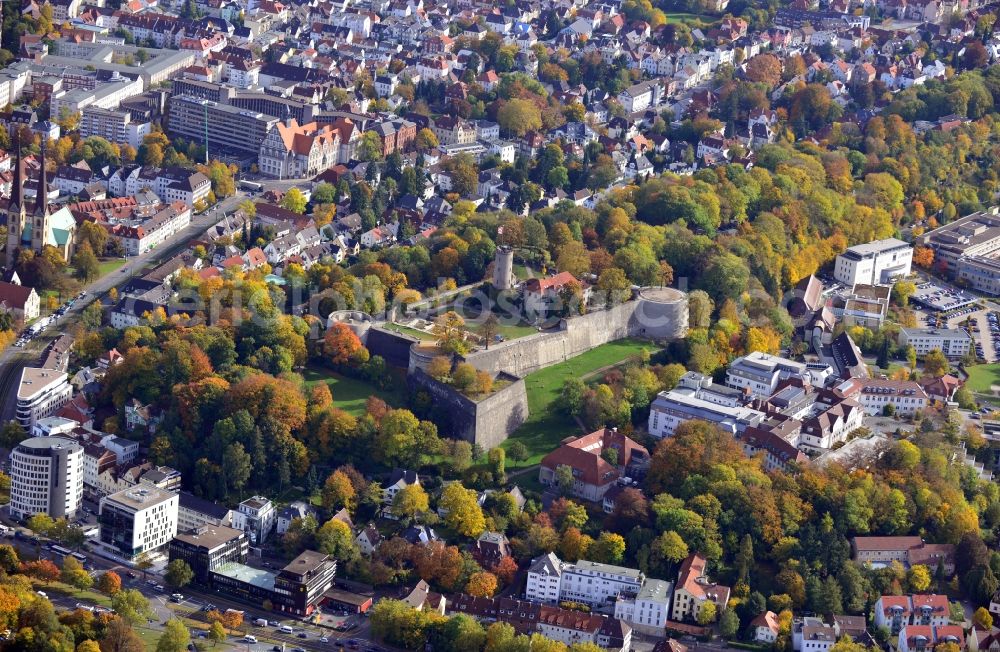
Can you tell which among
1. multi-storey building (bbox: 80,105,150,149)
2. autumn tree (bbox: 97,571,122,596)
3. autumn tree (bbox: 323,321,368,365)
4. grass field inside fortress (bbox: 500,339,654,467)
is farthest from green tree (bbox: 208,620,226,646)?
multi-storey building (bbox: 80,105,150,149)

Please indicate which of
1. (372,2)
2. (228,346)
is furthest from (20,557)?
(372,2)

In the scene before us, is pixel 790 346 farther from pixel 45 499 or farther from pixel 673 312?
pixel 45 499

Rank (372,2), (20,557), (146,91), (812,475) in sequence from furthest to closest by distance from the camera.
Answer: (372,2)
(146,91)
(812,475)
(20,557)

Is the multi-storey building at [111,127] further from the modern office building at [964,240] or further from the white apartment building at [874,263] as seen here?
the modern office building at [964,240]

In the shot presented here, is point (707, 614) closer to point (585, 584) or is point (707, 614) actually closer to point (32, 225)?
point (585, 584)

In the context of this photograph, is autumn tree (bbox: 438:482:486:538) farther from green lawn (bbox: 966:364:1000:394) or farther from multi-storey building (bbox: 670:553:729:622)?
green lawn (bbox: 966:364:1000:394)
